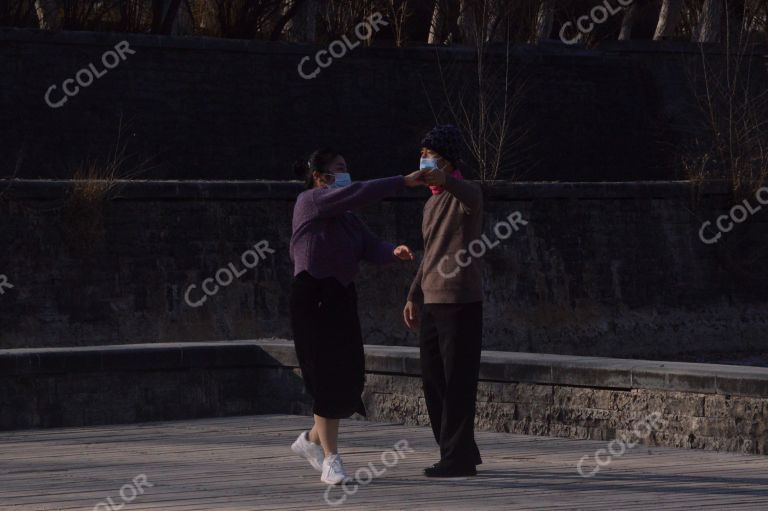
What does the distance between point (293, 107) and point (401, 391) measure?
18.9 meters

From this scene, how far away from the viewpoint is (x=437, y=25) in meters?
36.1

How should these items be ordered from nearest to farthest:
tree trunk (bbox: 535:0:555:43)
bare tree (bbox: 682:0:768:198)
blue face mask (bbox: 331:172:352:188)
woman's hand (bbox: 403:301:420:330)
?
blue face mask (bbox: 331:172:352:188), woman's hand (bbox: 403:301:420:330), bare tree (bbox: 682:0:768:198), tree trunk (bbox: 535:0:555:43)

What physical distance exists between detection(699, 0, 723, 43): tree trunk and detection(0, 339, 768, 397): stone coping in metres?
27.5

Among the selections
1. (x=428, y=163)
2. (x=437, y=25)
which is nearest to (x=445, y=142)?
(x=428, y=163)

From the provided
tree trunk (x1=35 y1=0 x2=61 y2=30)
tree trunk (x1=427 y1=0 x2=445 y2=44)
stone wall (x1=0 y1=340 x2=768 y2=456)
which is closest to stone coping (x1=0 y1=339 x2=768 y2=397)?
stone wall (x1=0 y1=340 x2=768 y2=456)

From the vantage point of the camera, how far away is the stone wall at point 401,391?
10523mm

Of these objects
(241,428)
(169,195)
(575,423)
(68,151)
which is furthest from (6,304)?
(575,423)

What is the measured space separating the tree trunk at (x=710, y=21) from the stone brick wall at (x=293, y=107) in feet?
10.2

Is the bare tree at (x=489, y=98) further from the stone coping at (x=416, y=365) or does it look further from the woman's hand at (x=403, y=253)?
the woman's hand at (x=403, y=253)

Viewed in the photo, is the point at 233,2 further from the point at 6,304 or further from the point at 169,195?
the point at 6,304

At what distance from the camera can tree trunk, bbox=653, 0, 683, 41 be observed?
128ft

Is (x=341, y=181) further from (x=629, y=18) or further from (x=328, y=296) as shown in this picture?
(x=629, y=18)

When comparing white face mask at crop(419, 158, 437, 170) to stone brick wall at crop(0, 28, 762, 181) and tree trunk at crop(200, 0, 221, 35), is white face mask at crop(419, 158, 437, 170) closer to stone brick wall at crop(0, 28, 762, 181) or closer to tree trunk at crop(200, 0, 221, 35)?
stone brick wall at crop(0, 28, 762, 181)

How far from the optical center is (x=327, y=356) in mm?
9422
